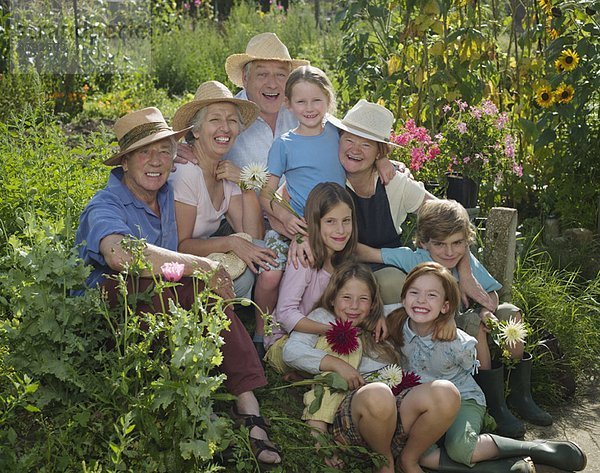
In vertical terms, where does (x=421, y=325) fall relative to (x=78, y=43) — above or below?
below

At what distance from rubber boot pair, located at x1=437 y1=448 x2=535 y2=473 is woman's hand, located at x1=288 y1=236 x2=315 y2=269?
3.25 feet

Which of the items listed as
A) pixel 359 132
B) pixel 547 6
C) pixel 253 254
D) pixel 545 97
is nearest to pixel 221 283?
pixel 253 254

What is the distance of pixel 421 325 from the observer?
12.9 feet

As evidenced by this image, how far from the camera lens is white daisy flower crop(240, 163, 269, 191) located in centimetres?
416

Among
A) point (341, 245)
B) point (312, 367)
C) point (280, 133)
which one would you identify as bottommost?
point (312, 367)

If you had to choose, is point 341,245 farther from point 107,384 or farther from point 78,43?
point 78,43

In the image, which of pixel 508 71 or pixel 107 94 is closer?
pixel 508 71

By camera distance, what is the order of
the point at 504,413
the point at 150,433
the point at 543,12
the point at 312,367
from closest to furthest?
the point at 150,433
the point at 312,367
the point at 504,413
the point at 543,12

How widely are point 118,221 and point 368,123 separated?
4.27 ft

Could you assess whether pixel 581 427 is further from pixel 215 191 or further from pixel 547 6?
pixel 547 6

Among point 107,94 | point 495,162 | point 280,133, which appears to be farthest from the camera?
point 107,94

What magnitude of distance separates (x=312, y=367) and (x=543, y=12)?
11.8 feet

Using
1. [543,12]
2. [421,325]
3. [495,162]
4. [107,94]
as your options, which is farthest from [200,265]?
[107,94]

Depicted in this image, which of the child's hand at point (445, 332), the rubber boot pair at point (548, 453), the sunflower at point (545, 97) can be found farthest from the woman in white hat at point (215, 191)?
the sunflower at point (545, 97)
